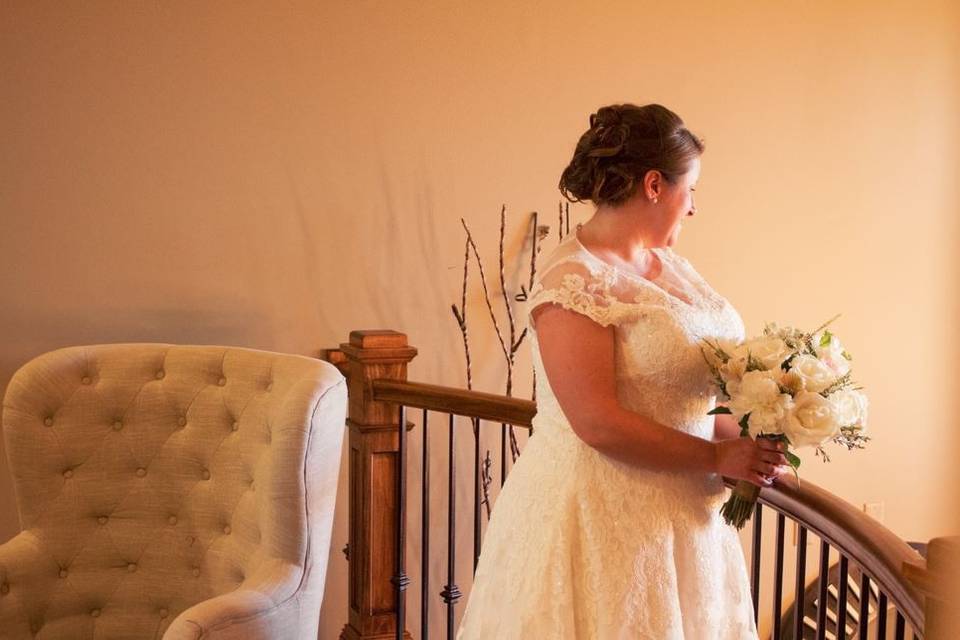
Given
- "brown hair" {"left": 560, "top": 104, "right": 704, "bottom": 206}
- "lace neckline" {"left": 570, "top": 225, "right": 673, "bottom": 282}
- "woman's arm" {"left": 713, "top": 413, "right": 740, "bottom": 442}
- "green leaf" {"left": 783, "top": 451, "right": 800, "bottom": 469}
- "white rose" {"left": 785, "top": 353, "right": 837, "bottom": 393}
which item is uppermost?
"brown hair" {"left": 560, "top": 104, "right": 704, "bottom": 206}

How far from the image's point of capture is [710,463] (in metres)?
1.83

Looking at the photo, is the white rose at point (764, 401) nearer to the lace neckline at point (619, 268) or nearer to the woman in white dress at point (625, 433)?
the woman in white dress at point (625, 433)

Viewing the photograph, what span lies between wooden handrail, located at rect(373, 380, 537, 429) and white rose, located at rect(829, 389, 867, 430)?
80 centimetres

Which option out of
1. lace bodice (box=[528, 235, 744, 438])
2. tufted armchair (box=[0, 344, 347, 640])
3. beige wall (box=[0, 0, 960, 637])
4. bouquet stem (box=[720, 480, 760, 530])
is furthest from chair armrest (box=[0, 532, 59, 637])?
bouquet stem (box=[720, 480, 760, 530])

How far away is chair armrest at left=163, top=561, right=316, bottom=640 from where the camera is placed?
2.06 meters

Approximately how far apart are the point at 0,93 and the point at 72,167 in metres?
0.27

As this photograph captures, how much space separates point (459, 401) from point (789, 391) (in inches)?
40.0

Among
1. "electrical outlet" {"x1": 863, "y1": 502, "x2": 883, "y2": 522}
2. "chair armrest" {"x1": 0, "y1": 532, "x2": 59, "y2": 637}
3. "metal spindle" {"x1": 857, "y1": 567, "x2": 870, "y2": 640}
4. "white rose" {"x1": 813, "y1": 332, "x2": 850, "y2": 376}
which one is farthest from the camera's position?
"electrical outlet" {"x1": 863, "y1": 502, "x2": 883, "y2": 522}

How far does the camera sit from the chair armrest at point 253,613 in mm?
2059

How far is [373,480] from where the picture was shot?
300 centimetres

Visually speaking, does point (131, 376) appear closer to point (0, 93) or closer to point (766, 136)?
point (0, 93)

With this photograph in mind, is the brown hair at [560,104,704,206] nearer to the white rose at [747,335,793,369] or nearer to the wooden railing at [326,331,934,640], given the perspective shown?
the white rose at [747,335,793,369]

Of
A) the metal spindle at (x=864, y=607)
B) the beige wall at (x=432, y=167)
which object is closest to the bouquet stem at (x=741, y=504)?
the metal spindle at (x=864, y=607)

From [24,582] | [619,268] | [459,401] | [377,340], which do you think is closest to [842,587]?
[619,268]
